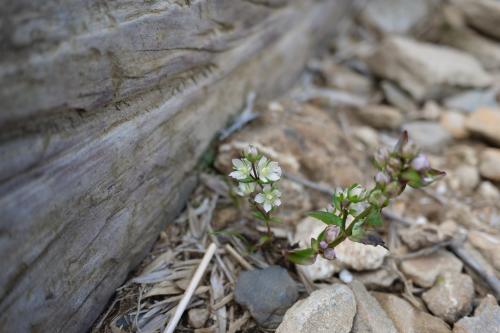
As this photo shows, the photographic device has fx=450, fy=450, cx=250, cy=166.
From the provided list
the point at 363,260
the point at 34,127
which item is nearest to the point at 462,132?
the point at 363,260

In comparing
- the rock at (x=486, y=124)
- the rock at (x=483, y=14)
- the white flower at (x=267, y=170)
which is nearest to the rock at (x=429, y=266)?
the white flower at (x=267, y=170)

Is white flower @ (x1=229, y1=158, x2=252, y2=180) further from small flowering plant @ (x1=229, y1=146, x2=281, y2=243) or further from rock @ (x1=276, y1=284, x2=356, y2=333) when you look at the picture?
rock @ (x1=276, y1=284, x2=356, y2=333)

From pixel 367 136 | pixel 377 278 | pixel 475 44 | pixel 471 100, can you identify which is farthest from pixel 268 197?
pixel 475 44

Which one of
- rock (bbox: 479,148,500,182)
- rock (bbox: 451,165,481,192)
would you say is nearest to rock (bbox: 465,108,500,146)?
rock (bbox: 479,148,500,182)

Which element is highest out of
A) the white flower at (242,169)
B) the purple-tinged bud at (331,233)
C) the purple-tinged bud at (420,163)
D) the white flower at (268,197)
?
the purple-tinged bud at (420,163)

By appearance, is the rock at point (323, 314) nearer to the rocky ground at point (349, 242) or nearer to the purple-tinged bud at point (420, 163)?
the rocky ground at point (349, 242)

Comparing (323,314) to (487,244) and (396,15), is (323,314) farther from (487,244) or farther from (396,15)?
(396,15)
